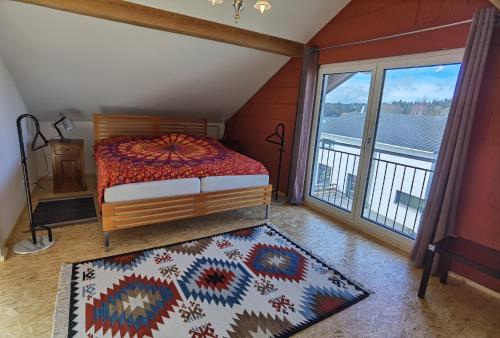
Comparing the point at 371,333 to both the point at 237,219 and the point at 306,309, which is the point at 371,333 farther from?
the point at 237,219

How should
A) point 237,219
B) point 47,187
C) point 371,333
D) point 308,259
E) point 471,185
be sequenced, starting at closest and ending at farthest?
1. point 371,333
2. point 471,185
3. point 308,259
4. point 237,219
5. point 47,187

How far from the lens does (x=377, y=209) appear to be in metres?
3.46

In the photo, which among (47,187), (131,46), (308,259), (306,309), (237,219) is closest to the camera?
(306,309)

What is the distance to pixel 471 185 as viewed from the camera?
2.37 m

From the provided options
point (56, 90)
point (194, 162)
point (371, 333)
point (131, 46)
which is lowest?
point (371, 333)

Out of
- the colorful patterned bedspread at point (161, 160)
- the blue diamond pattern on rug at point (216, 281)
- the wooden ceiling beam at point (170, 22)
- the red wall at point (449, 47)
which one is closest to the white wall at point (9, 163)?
the colorful patterned bedspread at point (161, 160)

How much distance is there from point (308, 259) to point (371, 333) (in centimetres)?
88

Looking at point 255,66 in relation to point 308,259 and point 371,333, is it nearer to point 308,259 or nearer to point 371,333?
point 308,259

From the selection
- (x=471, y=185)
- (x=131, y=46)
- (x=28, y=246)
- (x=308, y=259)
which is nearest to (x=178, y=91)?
(x=131, y=46)

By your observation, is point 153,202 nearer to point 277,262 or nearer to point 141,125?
point 277,262

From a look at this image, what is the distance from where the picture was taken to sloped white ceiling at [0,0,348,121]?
274cm

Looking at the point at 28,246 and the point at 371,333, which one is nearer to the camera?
the point at 371,333

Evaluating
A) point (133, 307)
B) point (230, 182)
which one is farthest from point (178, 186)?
point (133, 307)

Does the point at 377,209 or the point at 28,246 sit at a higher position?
the point at 377,209
